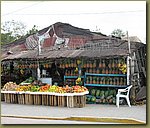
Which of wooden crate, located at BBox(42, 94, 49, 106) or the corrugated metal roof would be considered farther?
the corrugated metal roof

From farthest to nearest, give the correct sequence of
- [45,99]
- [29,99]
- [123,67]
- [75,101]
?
[29,99] → [123,67] → [45,99] → [75,101]

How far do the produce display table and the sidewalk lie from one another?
20 centimetres

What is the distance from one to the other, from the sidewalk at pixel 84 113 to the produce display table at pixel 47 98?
201 mm

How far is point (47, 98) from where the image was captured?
9.23 metres

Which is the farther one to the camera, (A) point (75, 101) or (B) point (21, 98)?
(B) point (21, 98)

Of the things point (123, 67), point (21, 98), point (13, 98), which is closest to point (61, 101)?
point (21, 98)

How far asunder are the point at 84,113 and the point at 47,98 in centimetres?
160

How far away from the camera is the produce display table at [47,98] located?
8867 millimetres

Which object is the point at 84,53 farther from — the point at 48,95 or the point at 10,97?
the point at 10,97

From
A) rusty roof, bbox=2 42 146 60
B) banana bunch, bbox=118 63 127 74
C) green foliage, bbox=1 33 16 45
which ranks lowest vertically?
banana bunch, bbox=118 63 127 74

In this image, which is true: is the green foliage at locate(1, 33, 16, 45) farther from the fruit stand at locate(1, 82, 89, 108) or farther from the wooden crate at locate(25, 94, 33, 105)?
the wooden crate at locate(25, 94, 33, 105)

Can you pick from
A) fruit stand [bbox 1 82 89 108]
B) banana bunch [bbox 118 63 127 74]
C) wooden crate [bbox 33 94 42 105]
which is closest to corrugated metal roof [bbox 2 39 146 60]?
banana bunch [bbox 118 63 127 74]

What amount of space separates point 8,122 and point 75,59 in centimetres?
364

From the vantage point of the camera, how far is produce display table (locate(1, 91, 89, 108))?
29.1 feet
